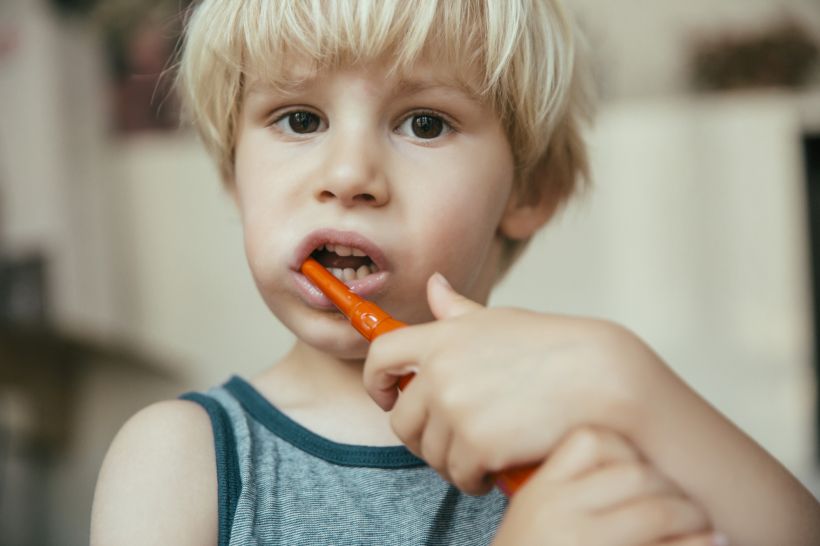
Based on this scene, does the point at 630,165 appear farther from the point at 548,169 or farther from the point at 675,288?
the point at 548,169

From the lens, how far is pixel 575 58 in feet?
2.38

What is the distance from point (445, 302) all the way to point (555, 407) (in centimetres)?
9

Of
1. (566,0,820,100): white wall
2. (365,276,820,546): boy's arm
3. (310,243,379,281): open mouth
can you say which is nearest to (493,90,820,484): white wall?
(566,0,820,100): white wall

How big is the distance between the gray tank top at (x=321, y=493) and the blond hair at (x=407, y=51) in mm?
233

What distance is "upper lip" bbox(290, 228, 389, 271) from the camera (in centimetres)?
54

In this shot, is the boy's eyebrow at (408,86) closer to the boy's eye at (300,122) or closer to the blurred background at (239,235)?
the boy's eye at (300,122)

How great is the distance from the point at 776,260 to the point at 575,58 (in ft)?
4.73

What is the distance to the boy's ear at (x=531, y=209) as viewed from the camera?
70cm

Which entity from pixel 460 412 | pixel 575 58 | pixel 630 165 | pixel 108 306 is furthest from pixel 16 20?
pixel 460 412

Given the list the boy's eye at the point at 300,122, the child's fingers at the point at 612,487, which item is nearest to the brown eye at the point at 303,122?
the boy's eye at the point at 300,122

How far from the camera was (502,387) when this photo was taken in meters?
0.39

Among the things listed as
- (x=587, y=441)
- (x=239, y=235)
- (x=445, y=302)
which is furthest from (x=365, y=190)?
(x=239, y=235)

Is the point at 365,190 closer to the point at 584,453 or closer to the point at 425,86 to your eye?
the point at 425,86

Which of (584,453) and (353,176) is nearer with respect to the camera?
(584,453)
